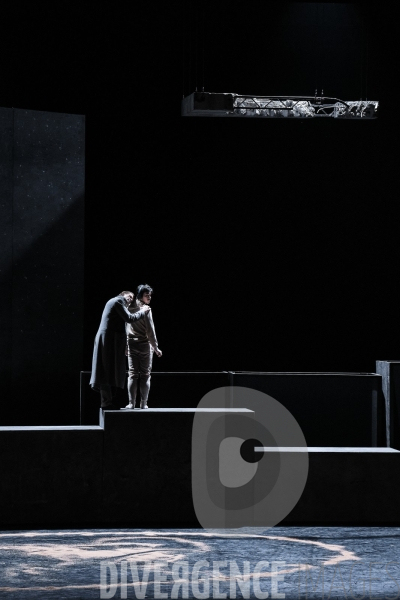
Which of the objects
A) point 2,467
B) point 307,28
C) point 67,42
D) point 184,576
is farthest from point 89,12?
point 184,576

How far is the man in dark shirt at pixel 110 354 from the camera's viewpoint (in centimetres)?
852

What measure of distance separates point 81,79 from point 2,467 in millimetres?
7101

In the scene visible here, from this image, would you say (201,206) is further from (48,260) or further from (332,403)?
(332,403)

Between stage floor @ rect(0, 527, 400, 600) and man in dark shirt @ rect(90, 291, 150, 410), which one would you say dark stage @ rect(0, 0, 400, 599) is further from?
stage floor @ rect(0, 527, 400, 600)

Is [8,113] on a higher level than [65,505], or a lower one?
higher

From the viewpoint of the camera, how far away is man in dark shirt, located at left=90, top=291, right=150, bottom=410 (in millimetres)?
8516

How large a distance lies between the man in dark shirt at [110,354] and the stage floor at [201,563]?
1.41 metres

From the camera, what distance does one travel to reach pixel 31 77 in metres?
12.7

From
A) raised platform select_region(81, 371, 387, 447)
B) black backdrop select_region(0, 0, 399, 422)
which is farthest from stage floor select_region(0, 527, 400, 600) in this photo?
black backdrop select_region(0, 0, 399, 422)

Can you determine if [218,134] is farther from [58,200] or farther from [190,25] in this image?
[58,200]

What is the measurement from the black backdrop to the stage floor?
21.3ft

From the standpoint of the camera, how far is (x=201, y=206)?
14.5 meters

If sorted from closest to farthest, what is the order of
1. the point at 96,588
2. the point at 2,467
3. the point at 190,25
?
the point at 96,588, the point at 2,467, the point at 190,25

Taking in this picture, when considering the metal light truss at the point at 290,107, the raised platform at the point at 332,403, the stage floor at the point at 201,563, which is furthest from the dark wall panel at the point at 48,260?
the stage floor at the point at 201,563
